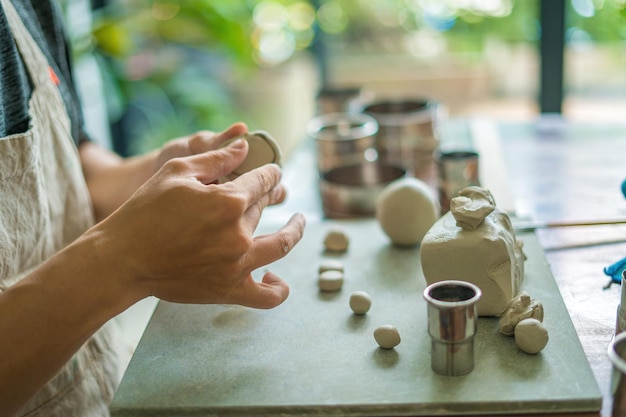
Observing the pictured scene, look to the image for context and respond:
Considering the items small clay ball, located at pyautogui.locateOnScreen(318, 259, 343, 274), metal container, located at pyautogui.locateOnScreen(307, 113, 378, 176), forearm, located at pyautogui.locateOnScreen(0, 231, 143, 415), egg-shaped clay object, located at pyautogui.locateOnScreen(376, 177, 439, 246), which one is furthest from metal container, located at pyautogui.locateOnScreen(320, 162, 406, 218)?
forearm, located at pyautogui.locateOnScreen(0, 231, 143, 415)

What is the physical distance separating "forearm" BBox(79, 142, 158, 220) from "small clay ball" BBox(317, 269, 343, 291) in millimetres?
371

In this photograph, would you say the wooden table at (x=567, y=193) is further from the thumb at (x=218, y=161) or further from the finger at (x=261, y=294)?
the thumb at (x=218, y=161)

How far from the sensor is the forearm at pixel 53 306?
0.74 meters

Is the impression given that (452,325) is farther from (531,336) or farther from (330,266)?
(330,266)

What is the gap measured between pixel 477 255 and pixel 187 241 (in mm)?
344

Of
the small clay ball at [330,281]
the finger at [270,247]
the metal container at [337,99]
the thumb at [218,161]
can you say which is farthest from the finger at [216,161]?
the metal container at [337,99]

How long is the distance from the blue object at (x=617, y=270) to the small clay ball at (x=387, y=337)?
34cm

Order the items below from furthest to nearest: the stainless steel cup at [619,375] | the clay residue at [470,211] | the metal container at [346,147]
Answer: the metal container at [346,147]
the clay residue at [470,211]
the stainless steel cup at [619,375]

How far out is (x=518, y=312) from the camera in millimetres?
809

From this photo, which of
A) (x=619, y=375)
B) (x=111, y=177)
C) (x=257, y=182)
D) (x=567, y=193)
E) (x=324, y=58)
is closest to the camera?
(x=619, y=375)

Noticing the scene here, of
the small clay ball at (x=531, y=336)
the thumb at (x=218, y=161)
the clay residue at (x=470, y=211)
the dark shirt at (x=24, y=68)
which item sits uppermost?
the dark shirt at (x=24, y=68)

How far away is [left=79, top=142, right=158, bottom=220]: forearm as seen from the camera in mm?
1167

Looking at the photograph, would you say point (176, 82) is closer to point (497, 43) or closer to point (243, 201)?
point (497, 43)

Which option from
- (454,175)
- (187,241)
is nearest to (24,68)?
(187,241)
